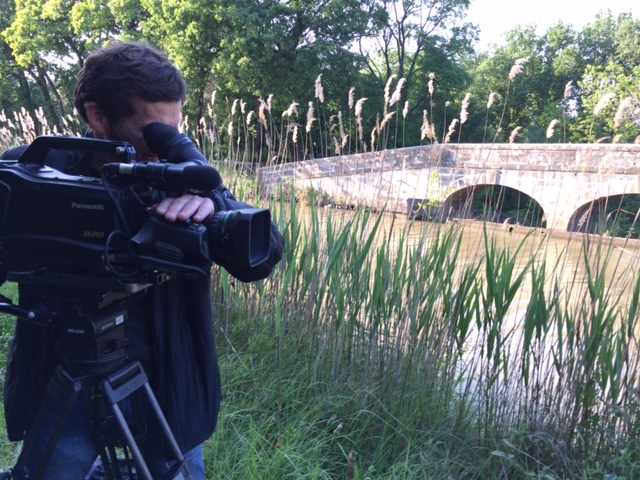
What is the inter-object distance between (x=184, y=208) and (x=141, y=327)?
1.35 feet

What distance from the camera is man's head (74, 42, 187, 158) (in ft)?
3.94

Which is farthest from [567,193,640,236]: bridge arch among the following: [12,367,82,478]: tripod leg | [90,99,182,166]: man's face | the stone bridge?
[12,367,82,478]: tripod leg

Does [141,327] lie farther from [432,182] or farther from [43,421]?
[432,182]

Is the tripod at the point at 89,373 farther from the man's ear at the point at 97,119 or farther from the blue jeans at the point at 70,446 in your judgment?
the man's ear at the point at 97,119

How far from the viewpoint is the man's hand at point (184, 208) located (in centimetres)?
99

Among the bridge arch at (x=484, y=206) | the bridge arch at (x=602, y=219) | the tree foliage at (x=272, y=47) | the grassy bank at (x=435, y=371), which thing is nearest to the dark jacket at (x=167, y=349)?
the grassy bank at (x=435, y=371)

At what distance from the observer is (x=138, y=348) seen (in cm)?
125

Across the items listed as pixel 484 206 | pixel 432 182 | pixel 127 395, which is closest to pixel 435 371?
pixel 484 206

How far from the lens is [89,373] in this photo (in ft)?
3.49

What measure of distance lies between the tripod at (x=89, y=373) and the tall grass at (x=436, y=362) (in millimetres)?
1140

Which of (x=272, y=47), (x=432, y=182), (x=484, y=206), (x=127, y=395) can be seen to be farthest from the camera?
(x=272, y=47)

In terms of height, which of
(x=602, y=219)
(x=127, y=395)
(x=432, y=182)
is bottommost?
(x=127, y=395)

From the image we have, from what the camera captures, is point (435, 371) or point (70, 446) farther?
point (435, 371)

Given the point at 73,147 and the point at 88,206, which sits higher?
the point at 73,147
